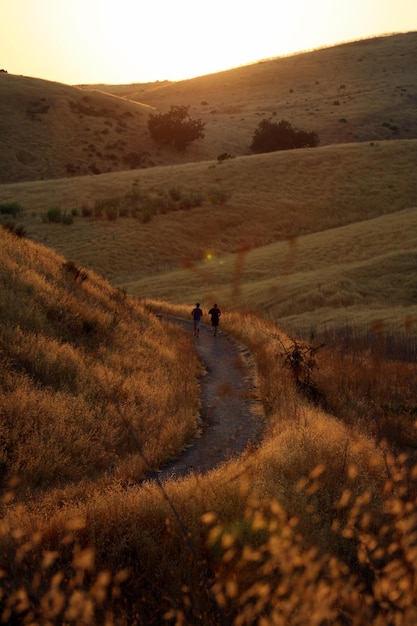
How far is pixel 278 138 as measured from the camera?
274 feet

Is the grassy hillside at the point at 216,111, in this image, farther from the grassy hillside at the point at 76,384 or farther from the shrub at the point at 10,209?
the grassy hillside at the point at 76,384

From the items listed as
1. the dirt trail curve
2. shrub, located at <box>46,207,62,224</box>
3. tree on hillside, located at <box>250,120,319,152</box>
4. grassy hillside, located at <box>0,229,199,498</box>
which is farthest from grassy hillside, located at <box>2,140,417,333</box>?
tree on hillside, located at <box>250,120,319,152</box>

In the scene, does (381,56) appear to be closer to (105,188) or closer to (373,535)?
(105,188)

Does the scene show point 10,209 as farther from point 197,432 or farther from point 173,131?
point 173,131

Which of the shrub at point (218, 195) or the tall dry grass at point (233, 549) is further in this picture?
the shrub at point (218, 195)

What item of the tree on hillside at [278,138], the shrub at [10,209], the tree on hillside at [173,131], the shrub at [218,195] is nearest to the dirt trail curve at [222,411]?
the shrub at [218,195]

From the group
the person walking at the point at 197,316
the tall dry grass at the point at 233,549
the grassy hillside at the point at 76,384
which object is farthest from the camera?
the person walking at the point at 197,316

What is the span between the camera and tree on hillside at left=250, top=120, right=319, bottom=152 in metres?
83.4

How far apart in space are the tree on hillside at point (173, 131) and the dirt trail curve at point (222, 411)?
67424 mm

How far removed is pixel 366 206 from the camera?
5009cm

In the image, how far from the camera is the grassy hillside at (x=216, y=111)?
72875mm

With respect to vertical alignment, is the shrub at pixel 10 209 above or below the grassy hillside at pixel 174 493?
above

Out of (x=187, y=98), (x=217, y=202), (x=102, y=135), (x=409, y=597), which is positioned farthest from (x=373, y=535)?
(x=187, y=98)

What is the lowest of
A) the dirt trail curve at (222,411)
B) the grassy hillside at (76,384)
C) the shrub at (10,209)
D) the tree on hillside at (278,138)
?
the dirt trail curve at (222,411)
